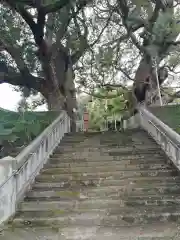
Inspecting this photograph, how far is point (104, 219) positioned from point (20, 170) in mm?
1786

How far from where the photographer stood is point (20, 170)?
6.47 m

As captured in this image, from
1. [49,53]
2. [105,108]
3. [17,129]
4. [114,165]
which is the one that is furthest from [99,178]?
[105,108]

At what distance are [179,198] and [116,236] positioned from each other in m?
1.69

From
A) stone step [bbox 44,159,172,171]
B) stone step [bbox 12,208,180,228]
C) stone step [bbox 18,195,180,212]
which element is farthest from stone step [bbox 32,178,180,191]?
stone step [bbox 12,208,180,228]

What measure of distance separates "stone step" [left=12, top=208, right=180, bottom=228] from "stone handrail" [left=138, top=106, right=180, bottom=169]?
6.31 feet

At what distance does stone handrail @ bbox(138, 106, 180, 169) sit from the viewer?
24.7 feet

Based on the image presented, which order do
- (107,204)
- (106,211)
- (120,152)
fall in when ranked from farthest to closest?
(120,152), (107,204), (106,211)

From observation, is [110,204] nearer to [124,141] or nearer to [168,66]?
[124,141]

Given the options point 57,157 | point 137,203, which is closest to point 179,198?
point 137,203

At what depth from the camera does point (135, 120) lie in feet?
49.1

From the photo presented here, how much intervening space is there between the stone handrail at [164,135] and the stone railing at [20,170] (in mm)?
2859

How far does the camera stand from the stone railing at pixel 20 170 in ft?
18.7

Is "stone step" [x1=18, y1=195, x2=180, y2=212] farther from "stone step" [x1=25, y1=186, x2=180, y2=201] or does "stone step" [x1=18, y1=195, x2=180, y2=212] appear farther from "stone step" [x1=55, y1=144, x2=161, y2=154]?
"stone step" [x1=55, y1=144, x2=161, y2=154]

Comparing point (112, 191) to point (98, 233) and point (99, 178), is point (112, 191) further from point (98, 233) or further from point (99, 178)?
point (98, 233)
